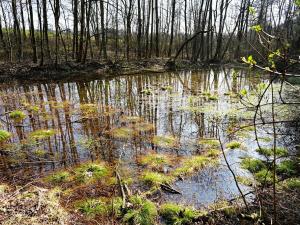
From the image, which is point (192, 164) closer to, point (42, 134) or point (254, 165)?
point (254, 165)

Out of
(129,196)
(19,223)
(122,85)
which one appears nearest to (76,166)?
(129,196)

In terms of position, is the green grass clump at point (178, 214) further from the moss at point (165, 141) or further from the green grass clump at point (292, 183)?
the moss at point (165, 141)

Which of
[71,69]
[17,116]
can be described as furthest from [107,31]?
[17,116]

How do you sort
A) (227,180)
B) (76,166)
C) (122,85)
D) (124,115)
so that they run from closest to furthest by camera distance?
(227,180) < (76,166) < (124,115) < (122,85)

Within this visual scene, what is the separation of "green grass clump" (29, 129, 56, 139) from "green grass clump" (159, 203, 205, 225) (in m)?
4.29

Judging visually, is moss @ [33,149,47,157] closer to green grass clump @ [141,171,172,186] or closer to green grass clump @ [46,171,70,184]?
green grass clump @ [46,171,70,184]

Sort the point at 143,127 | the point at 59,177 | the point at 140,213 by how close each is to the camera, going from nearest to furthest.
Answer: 1. the point at 140,213
2. the point at 59,177
3. the point at 143,127

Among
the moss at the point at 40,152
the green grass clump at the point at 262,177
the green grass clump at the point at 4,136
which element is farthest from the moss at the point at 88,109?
the green grass clump at the point at 262,177

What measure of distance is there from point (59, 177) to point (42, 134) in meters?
2.61

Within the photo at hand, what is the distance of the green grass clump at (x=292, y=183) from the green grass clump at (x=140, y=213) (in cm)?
239

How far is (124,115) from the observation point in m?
9.41

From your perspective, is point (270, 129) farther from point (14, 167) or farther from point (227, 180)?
point (14, 167)

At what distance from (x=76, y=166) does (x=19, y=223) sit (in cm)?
208

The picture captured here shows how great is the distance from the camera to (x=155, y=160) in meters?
6.00
